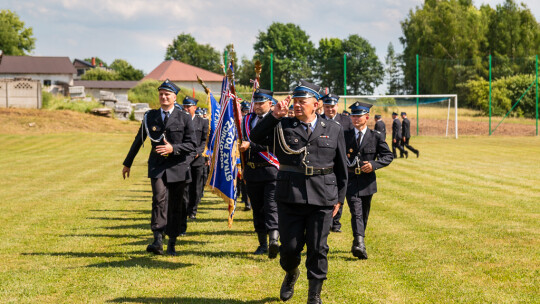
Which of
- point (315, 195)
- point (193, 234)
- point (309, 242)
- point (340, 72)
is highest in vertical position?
point (340, 72)

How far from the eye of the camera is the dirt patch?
36.1 metres

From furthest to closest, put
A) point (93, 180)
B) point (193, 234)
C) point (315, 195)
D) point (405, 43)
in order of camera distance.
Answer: point (405, 43)
point (93, 180)
point (193, 234)
point (315, 195)

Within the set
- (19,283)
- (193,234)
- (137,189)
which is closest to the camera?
(19,283)

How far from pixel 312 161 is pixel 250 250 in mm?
3083

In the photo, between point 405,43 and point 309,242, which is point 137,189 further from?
point 405,43

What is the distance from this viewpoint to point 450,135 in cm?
3912

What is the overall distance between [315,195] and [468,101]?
1621 inches

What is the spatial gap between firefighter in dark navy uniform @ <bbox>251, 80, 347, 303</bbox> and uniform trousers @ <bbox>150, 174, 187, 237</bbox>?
8.34ft

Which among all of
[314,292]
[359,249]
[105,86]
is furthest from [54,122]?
[105,86]

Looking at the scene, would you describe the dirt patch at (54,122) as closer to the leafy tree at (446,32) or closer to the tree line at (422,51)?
the tree line at (422,51)

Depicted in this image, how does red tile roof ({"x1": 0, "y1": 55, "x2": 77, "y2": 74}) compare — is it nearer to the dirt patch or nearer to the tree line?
the tree line

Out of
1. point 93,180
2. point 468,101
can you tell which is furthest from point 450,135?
point 93,180

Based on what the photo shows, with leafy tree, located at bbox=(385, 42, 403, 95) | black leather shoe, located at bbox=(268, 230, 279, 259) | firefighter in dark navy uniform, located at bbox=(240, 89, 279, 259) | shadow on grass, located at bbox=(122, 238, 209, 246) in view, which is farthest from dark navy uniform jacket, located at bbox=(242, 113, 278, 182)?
leafy tree, located at bbox=(385, 42, 403, 95)

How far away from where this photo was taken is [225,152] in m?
8.26
